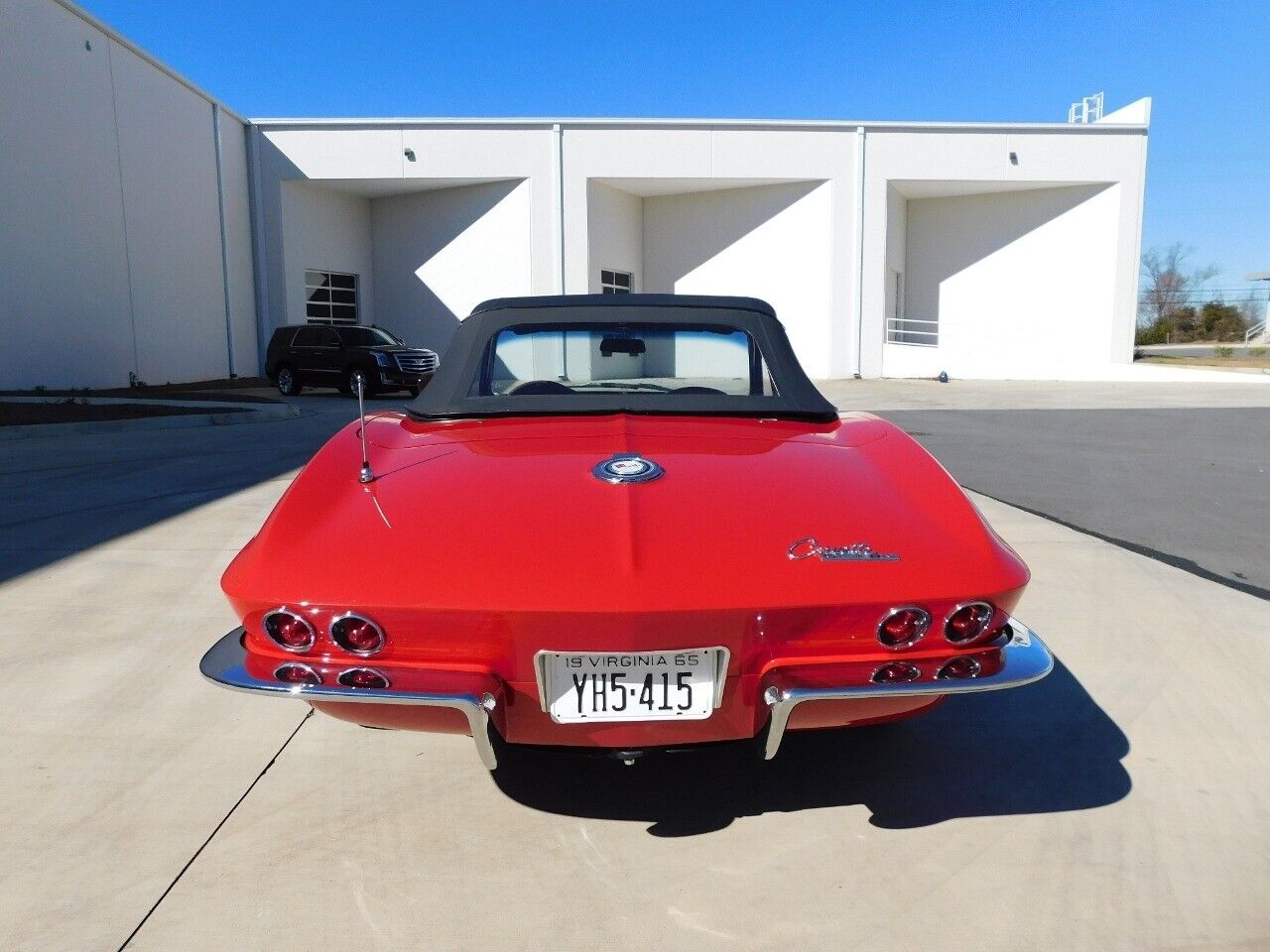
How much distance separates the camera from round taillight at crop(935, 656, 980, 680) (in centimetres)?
210

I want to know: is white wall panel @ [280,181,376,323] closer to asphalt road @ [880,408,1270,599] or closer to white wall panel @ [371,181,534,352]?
white wall panel @ [371,181,534,352]

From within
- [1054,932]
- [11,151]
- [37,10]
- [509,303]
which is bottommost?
[1054,932]

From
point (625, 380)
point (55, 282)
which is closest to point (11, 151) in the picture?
point (55, 282)

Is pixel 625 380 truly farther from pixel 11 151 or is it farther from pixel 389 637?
pixel 11 151

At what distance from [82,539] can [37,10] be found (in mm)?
13347

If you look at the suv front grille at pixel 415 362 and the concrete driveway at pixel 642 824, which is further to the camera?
the suv front grille at pixel 415 362

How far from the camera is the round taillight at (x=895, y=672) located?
204cm

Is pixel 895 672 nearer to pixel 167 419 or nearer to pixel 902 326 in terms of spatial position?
pixel 167 419

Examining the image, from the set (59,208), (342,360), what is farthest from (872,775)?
(342,360)

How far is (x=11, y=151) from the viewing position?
1379cm

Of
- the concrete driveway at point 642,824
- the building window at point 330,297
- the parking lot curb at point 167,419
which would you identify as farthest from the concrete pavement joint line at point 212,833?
the building window at point 330,297

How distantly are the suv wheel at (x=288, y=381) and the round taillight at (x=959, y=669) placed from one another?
17.8m

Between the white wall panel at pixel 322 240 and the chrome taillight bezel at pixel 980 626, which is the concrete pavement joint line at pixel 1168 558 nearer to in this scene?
the chrome taillight bezel at pixel 980 626

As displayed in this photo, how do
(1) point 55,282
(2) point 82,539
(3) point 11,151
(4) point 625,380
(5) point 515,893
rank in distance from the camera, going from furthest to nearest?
(1) point 55,282, (3) point 11,151, (2) point 82,539, (4) point 625,380, (5) point 515,893
